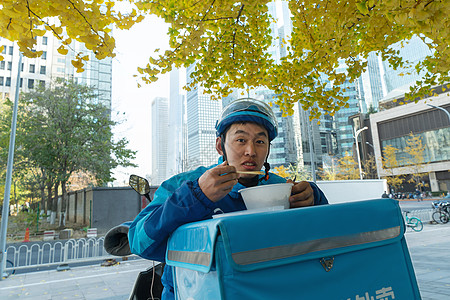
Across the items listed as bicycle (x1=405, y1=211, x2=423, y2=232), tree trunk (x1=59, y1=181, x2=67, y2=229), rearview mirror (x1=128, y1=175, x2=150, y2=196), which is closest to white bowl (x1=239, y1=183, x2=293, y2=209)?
rearview mirror (x1=128, y1=175, x2=150, y2=196)

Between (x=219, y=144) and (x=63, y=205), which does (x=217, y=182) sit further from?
(x=63, y=205)

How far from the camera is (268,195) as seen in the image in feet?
3.51

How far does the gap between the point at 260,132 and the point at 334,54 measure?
2.80 m

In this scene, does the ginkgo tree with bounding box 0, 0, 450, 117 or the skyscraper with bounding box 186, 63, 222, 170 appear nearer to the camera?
the ginkgo tree with bounding box 0, 0, 450, 117

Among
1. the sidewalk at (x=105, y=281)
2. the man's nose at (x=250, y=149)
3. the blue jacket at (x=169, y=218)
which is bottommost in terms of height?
the sidewalk at (x=105, y=281)

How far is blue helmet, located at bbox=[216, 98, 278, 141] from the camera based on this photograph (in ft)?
4.97

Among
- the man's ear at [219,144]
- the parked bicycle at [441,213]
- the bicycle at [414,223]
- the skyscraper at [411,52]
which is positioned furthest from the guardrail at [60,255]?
the parked bicycle at [441,213]

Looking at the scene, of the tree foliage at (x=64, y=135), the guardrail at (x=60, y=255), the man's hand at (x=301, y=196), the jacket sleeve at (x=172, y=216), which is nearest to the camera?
the jacket sleeve at (x=172, y=216)

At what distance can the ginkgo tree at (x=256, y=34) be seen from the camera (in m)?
2.07

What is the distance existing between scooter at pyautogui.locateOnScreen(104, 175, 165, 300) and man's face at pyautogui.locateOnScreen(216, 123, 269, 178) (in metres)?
0.63

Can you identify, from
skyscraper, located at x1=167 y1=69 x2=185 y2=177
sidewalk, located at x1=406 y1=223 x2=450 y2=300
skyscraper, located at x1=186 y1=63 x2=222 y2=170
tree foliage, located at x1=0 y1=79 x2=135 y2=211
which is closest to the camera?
sidewalk, located at x1=406 y1=223 x2=450 y2=300

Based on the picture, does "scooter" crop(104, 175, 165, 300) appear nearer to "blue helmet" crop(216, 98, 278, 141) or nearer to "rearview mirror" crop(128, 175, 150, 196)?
"rearview mirror" crop(128, 175, 150, 196)

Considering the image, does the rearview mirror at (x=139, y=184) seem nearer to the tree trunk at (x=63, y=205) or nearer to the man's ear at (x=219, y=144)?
the man's ear at (x=219, y=144)

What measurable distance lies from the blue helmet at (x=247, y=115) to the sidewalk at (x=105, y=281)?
178 inches
